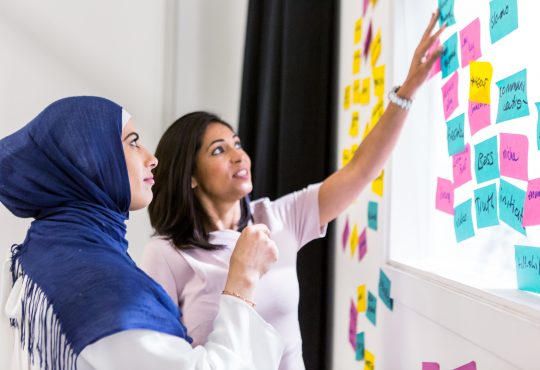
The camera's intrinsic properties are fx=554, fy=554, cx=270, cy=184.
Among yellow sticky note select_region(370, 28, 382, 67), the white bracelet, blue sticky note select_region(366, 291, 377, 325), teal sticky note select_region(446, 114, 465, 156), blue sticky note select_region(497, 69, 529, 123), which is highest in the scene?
yellow sticky note select_region(370, 28, 382, 67)

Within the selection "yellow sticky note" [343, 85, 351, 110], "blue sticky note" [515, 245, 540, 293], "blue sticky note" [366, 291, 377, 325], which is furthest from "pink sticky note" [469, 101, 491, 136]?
"yellow sticky note" [343, 85, 351, 110]

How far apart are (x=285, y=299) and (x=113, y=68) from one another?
1512mm

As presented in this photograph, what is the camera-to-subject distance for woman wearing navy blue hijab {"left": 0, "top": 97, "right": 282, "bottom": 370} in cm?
83

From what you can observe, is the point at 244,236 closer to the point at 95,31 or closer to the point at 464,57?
the point at 464,57

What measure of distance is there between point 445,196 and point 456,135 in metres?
0.15

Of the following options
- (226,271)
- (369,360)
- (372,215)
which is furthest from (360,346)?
(226,271)

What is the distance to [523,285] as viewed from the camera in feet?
3.13

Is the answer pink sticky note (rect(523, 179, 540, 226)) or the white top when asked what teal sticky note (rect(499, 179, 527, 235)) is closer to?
pink sticky note (rect(523, 179, 540, 226))

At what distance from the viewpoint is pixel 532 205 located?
92cm

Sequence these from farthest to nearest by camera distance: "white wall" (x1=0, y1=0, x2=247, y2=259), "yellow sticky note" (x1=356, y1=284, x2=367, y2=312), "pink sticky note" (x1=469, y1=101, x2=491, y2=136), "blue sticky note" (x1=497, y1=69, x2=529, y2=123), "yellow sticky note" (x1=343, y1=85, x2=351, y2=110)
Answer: "white wall" (x1=0, y1=0, x2=247, y2=259), "yellow sticky note" (x1=343, y1=85, x2=351, y2=110), "yellow sticky note" (x1=356, y1=284, x2=367, y2=312), "pink sticky note" (x1=469, y1=101, x2=491, y2=136), "blue sticky note" (x1=497, y1=69, x2=529, y2=123)

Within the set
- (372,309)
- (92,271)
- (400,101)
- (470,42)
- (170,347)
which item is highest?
(470,42)

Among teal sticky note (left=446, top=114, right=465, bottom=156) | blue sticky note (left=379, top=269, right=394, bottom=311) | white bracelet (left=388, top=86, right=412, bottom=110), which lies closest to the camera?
teal sticky note (left=446, top=114, right=465, bottom=156)

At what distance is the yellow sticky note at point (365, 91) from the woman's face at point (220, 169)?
420mm

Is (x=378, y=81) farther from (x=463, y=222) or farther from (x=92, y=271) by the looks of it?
(x=92, y=271)
